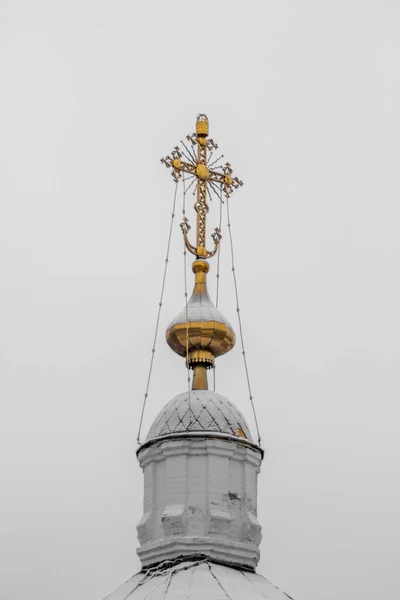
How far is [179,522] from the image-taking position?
50.1 ft

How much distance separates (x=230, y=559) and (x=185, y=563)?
66 centimetres

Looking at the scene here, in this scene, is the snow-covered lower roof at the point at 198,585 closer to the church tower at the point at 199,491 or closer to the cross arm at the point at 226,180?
the church tower at the point at 199,491

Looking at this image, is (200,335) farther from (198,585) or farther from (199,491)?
(198,585)

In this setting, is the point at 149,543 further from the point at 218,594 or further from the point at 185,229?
the point at 185,229

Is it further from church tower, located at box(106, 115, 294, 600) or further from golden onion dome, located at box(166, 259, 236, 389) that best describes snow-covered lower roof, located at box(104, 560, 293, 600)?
golden onion dome, located at box(166, 259, 236, 389)

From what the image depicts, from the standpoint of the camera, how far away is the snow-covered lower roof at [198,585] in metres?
14.1

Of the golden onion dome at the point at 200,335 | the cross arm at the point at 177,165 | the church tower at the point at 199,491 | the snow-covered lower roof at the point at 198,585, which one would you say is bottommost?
the snow-covered lower roof at the point at 198,585

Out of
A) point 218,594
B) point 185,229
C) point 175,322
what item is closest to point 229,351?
point 175,322

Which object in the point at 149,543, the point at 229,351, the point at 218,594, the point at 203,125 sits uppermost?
the point at 203,125

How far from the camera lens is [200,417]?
53.1 ft

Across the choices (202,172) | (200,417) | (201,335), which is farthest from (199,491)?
(202,172)

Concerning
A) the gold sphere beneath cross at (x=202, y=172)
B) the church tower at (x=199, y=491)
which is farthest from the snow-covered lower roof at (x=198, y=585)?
the gold sphere beneath cross at (x=202, y=172)

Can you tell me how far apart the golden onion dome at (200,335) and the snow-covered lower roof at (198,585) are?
324 cm

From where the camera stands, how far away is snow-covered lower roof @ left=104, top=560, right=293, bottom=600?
46.1 ft
